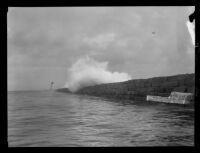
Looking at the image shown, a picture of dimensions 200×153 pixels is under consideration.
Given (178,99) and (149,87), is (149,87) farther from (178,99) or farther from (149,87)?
(178,99)

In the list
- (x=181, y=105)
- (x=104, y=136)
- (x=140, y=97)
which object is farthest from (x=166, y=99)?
(x=104, y=136)

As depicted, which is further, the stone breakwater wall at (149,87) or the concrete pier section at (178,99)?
the stone breakwater wall at (149,87)

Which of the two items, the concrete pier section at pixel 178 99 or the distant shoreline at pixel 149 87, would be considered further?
the distant shoreline at pixel 149 87

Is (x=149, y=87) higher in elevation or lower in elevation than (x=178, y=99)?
higher

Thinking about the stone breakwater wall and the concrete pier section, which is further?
the stone breakwater wall

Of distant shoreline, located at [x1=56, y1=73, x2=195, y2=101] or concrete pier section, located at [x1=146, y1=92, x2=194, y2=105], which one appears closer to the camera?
concrete pier section, located at [x1=146, y1=92, x2=194, y2=105]

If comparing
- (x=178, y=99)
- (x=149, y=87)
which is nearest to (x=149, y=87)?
(x=149, y=87)
